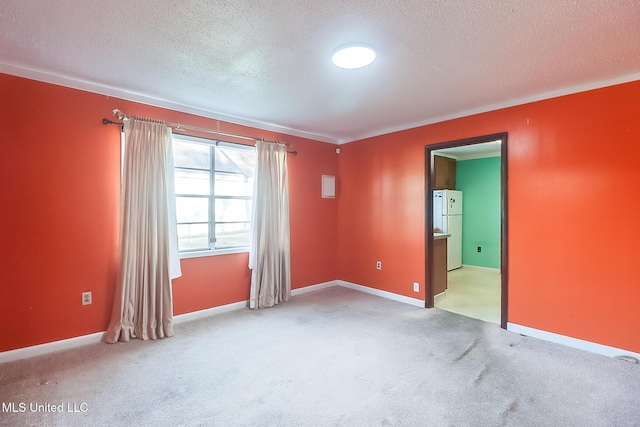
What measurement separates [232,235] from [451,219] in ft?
14.4

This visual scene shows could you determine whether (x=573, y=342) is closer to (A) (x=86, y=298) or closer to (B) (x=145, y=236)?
(B) (x=145, y=236)

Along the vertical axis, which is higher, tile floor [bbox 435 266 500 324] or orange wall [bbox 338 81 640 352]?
orange wall [bbox 338 81 640 352]

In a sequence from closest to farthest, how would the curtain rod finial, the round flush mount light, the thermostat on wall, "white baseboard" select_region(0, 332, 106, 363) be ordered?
the round flush mount light
"white baseboard" select_region(0, 332, 106, 363)
the curtain rod finial
the thermostat on wall

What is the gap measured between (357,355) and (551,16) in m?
2.75

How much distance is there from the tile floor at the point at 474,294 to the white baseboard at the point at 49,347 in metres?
Result: 3.91

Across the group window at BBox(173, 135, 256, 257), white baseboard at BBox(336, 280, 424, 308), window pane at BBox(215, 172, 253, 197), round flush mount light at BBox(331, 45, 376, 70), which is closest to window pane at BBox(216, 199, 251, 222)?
window at BBox(173, 135, 256, 257)

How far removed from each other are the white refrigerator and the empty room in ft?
6.07

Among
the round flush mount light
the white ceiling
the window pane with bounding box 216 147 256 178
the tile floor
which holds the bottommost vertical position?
the tile floor

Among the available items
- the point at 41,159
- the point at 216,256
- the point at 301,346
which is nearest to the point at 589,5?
the point at 301,346

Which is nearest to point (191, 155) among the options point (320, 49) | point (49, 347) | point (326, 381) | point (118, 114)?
point (118, 114)

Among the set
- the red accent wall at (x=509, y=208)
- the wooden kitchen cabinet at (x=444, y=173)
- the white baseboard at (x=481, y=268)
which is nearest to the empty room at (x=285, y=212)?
the red accent wall at (x=509, y=208)

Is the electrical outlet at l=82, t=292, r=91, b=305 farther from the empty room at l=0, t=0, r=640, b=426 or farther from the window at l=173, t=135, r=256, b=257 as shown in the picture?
the window at l=173, t=135, r=256, b=257

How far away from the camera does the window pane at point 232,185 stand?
3.75 meters

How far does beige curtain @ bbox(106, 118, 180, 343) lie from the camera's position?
9.46 ft
